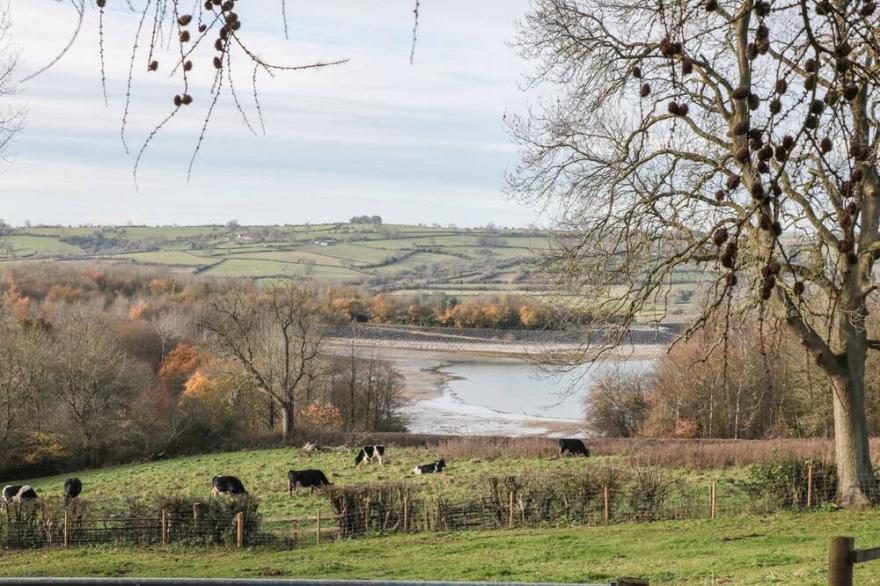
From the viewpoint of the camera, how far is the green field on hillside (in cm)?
9262

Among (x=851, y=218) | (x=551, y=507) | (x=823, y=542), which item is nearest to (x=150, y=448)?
(x=551, y=507)

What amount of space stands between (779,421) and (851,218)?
34.1 metres

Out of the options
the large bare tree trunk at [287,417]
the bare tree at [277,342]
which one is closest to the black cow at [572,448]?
the large bare tree trunk at [287,417]

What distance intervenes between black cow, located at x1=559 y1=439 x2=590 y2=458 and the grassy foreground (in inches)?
428

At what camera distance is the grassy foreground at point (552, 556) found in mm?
11992

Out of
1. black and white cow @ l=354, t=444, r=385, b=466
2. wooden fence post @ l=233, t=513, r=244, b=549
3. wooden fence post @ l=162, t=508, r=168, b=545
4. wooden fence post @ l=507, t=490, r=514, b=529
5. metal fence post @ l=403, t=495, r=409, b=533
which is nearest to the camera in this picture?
wooden fence post @ l=233, t=513, r=244, b=549

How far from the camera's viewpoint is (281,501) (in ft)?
75.0

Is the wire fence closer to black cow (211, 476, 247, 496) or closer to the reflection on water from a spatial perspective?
black cow (211, 476, 247, 496)

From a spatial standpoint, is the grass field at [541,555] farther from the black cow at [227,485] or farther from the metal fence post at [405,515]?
the black cow at [227,485]

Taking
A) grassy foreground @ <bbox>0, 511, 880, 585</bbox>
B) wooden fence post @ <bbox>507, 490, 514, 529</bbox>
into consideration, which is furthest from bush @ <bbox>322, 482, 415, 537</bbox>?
wooden fence post @ <bbox>507, 490, 514, 529</bbox>

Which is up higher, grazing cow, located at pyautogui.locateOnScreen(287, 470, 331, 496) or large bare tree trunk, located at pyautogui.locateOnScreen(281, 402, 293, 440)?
grazing cow, located at pyautogui.locateOnScreen(287, 470, 331, 496)

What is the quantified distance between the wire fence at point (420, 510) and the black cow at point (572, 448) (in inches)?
353

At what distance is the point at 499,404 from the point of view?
157 feet

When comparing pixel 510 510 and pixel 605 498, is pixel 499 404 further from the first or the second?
pixel 605 498
